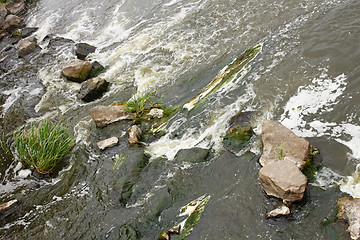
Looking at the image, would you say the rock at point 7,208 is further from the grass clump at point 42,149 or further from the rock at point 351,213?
the rock at point 351,213

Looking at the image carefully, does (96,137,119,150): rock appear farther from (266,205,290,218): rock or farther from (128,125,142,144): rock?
(266,205,290,218): rock

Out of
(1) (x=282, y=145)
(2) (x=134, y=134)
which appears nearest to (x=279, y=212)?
(1) (x=282, y=145)

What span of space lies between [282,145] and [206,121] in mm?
2085

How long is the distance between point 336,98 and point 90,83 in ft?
23.9

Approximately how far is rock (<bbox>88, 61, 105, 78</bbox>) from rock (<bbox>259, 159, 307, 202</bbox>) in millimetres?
7695

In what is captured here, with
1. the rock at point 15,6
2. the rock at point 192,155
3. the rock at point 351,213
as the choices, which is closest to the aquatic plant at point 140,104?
the rock at point 192,155

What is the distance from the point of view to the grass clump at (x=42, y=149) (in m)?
6.79

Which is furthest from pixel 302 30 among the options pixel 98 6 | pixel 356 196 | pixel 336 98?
pixel 98 6

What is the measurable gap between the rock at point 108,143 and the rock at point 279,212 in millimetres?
4210

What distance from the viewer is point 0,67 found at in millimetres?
12844

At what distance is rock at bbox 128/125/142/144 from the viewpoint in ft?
23.5

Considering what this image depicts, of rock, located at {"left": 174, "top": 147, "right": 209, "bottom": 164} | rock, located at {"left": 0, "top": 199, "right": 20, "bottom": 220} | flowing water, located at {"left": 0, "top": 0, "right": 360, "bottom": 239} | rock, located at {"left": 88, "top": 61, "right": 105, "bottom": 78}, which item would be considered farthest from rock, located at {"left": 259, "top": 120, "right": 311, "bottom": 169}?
rock, located at {"left": 88, "top": 61, "right": 105, "bottom": 78}

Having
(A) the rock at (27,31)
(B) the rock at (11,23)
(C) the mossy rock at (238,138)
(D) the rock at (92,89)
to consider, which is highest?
(B) the rock at (11,23)

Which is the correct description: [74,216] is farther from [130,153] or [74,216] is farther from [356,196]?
[356,196]
